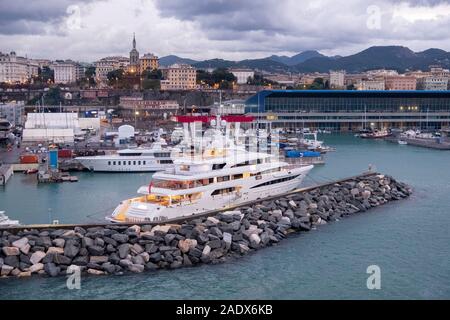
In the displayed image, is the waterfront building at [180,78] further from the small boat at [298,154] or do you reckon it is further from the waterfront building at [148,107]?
the small boat at [298,154]

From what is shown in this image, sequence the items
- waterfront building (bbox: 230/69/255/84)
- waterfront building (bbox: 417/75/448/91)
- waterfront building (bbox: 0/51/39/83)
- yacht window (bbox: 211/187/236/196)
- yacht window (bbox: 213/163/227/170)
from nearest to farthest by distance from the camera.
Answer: yacht window (bbox: 211/187/236/196)
yacht window (bbox: 213/163/227/170)
waterfront building (bbox: 0/51/39/83)
waterfront building (bbox: 417/75/448/91)
waterfront building (bbox: 230/69/255/84)

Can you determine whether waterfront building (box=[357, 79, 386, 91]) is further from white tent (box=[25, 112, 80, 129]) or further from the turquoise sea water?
the turquoise sea water

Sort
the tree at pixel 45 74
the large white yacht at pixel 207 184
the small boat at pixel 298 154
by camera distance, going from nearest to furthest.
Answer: the large white yacht at pixel 207 184 < the small boat at pixel 298 154 < the tree at pixel 45 74

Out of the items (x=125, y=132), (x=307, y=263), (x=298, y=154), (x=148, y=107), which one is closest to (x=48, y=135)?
(x=125, y=132)

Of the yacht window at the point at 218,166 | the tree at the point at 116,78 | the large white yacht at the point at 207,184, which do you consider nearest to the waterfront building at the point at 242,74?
the tree at the point at 116,78

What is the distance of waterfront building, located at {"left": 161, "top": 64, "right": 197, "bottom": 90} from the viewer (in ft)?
161

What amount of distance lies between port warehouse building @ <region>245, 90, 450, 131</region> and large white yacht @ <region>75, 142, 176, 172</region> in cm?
1643

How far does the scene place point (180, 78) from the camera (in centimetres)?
5022

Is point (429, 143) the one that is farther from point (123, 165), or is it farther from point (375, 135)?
point (123, 165)

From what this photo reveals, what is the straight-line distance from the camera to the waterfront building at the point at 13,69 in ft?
187

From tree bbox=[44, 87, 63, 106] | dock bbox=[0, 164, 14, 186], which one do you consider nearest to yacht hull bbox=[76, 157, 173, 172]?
dock bbox=[0, 164, 14, 186]

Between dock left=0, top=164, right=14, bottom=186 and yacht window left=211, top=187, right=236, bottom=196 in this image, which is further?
dock left=0, top=164, right=14, bottom=186

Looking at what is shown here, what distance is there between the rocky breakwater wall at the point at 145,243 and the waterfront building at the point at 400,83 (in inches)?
2104

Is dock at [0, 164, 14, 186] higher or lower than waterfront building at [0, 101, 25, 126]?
lower
